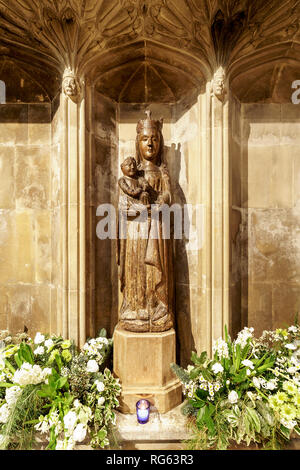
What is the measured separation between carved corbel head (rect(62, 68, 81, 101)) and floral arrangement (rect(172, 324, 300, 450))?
314 centimetres

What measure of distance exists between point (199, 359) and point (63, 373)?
1.28 m

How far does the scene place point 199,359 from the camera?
2580 mm

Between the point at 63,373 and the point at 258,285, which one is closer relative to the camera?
the point at 63,373

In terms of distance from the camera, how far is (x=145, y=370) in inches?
106

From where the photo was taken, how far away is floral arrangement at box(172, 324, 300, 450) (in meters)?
2.14

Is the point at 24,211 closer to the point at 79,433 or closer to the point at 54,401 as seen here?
the point at 54,401

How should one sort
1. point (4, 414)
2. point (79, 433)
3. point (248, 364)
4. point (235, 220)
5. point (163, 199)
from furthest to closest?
point (235, 220) → point (163, 199) → point (248, 364) → point (4, 414) → point (79, 433)

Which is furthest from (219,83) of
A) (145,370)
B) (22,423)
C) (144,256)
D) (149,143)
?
(22,423)

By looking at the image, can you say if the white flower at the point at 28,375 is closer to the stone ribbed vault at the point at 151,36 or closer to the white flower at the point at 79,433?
the white flower at the point at 79,433

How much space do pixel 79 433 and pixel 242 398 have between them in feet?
4.59

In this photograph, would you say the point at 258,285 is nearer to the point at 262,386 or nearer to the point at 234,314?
the point at 234,314

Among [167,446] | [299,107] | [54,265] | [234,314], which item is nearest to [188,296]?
[234,314]

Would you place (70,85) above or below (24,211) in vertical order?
above

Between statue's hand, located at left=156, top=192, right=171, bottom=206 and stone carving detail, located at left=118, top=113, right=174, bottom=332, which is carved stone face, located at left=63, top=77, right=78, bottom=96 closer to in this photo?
stone carving detail, located at left=118, top=113, right=174, bottom=332
